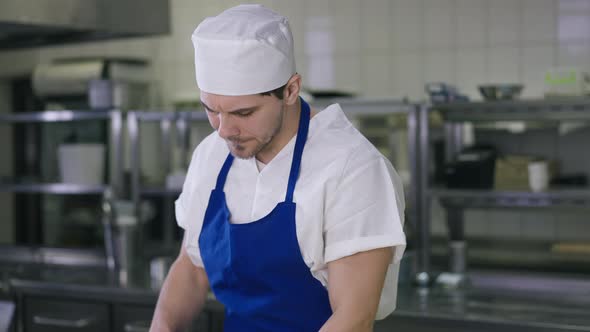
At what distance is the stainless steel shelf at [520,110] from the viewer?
124 inches

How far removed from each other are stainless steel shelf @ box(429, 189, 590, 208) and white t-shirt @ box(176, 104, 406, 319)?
1502 millimetres

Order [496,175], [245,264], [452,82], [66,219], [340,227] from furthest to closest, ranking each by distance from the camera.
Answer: [66,219] < [452,82] < [496,175] < [245,264] < [340,227]

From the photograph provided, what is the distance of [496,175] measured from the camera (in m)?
3.32

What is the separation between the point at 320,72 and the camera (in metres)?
4.25

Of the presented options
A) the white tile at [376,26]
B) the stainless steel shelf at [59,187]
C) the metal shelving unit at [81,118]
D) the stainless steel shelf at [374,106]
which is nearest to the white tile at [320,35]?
the white tile at [376,26]

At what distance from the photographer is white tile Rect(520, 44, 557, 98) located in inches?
151

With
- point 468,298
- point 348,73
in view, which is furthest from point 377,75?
point 468,298

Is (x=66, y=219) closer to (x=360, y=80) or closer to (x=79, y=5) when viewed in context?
(x=360, y=80)

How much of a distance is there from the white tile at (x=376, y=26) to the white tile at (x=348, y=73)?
0.09 metres

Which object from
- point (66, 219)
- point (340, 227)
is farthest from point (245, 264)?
point (66, 219)

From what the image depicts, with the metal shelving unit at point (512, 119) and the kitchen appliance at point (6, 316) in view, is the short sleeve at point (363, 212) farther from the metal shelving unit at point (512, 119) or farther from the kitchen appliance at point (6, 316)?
the metal shelving unit at point (512, 119)

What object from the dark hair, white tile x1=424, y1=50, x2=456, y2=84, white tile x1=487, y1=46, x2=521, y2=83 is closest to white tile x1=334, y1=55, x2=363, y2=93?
white tile x1=424, y1=50, x2=456, y2=84

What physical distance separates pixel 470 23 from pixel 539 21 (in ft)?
1.06

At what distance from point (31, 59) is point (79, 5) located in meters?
2.70
